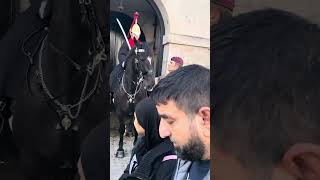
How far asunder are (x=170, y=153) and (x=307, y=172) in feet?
1.45

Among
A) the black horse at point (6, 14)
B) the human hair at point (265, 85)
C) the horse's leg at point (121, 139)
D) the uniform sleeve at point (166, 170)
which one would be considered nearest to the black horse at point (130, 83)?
A: the horse's leg at point (121, 139)

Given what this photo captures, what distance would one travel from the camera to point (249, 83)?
1.40m

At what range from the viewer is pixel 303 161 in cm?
136

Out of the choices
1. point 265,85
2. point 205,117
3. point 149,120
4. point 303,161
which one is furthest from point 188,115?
point 303,161

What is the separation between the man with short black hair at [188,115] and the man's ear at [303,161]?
0.81 feet

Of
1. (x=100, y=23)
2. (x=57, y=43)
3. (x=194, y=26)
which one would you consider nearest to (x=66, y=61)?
(x=57, y=43)

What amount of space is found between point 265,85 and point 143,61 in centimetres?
43

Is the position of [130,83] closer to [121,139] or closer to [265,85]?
[121,139]

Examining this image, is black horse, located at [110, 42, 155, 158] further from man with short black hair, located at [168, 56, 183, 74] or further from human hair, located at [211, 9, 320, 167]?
human hair, located at [211, 9, 320, 167]

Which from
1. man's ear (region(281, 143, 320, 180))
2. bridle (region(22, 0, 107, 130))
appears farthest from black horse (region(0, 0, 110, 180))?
man's ear (region(281, 143, 320, 180))

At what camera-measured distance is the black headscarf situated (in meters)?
1.57

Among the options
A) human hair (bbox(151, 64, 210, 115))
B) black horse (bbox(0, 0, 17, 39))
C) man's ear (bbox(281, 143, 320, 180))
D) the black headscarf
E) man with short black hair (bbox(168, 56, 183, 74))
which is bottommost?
man's ear (bbox(281, 143, 320, 180))

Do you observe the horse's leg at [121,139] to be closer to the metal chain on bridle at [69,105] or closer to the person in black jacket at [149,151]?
the person in black jacket at [149,151]

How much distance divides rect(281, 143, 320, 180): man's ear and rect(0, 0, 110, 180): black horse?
64 cm
